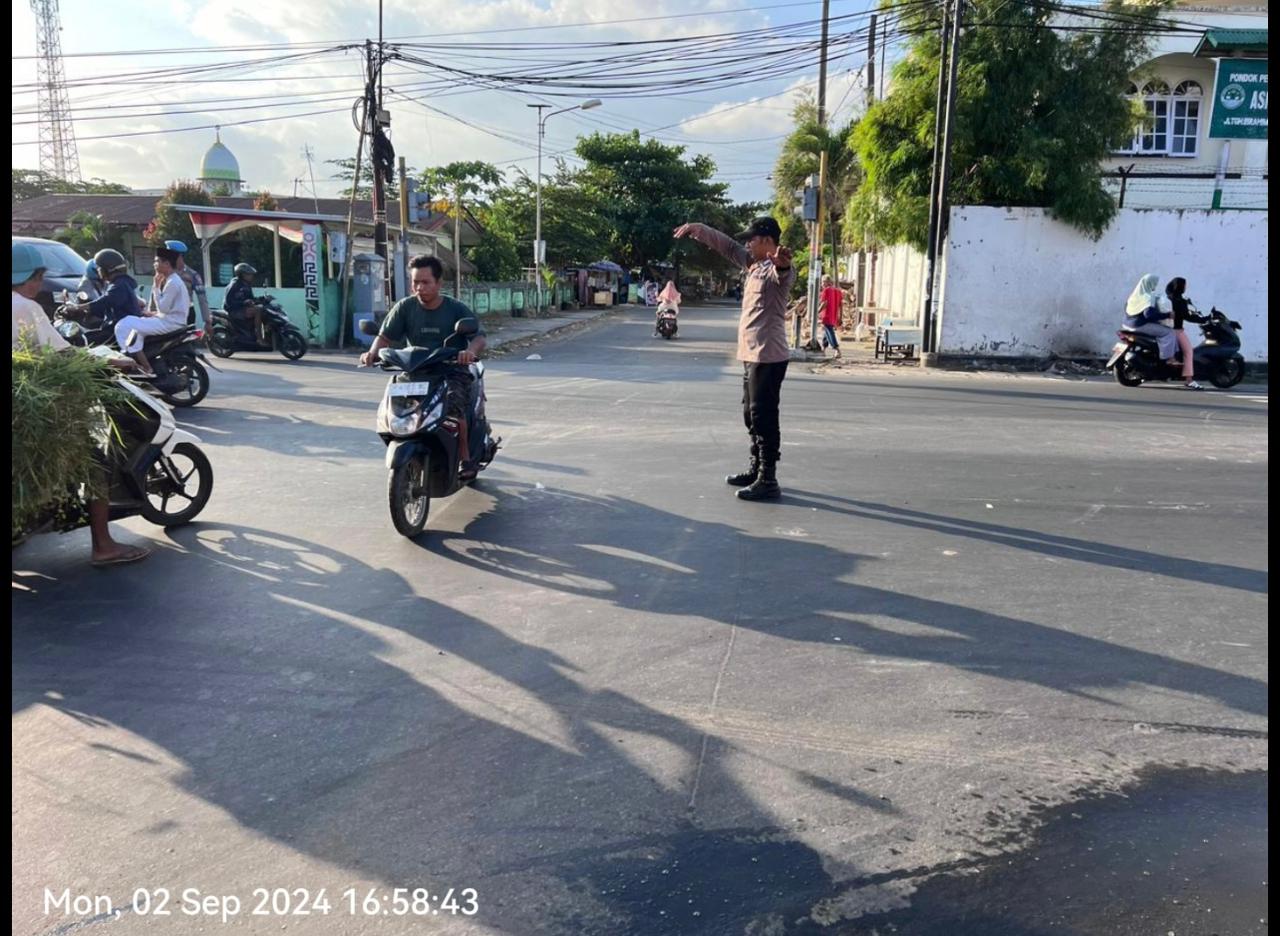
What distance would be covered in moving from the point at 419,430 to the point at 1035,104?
1622 centimetres

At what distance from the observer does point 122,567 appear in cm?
505

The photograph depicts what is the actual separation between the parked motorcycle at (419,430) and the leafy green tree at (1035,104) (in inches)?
574

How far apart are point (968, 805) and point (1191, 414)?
10531mm

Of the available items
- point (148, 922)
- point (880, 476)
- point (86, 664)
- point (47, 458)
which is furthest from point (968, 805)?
point (880, 476)

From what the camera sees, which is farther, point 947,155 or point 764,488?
point 947,155

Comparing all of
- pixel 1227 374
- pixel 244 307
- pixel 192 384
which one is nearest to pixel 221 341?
pixel 244 307

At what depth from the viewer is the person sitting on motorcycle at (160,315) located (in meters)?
9.83

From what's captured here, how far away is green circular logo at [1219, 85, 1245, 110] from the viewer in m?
16.5

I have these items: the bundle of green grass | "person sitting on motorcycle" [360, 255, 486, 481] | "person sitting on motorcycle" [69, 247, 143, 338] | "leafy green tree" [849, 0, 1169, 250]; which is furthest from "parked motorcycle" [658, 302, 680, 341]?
the bundle of green grass

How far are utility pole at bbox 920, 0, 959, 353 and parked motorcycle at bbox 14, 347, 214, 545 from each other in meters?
14.7

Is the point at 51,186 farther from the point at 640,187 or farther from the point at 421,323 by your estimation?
the point at 421,323

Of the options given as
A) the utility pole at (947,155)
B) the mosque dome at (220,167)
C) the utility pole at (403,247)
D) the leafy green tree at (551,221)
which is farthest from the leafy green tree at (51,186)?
the utility pole at (947,155)

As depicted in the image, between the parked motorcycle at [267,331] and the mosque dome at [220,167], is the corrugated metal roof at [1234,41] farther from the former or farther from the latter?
the mosque dome at [220,167]

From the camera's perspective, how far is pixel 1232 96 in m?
16.5
